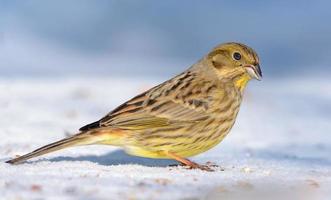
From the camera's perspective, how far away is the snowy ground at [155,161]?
7.00 meters

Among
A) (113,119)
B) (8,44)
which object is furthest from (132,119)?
(8,44)

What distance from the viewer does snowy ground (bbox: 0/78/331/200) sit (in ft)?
23.0

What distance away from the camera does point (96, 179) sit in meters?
7.35

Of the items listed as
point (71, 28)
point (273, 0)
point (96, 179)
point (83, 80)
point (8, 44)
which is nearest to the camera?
point (96, 179)

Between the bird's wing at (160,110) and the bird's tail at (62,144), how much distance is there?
0.32 feet

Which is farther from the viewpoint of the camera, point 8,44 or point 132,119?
point 8,44

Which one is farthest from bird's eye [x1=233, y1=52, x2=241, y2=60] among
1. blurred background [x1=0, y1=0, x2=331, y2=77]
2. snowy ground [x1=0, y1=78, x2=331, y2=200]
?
blurred background [x1=0, y1=0, x2=331, y2=77]

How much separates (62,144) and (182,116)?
1037 mm

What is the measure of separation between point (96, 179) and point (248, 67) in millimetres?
2299

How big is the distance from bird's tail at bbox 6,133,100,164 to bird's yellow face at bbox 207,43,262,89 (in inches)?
54.6

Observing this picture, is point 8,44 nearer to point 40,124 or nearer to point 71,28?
point 71,28

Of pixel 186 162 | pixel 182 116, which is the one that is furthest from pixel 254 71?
pixel 186 162

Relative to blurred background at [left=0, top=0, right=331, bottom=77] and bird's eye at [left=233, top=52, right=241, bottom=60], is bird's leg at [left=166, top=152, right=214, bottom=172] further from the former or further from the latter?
blurred background at [left=0, top=0, right=331, bottom=77]

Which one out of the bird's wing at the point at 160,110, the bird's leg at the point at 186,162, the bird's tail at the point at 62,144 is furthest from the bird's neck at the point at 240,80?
the bird's tail at the point at 62,144
